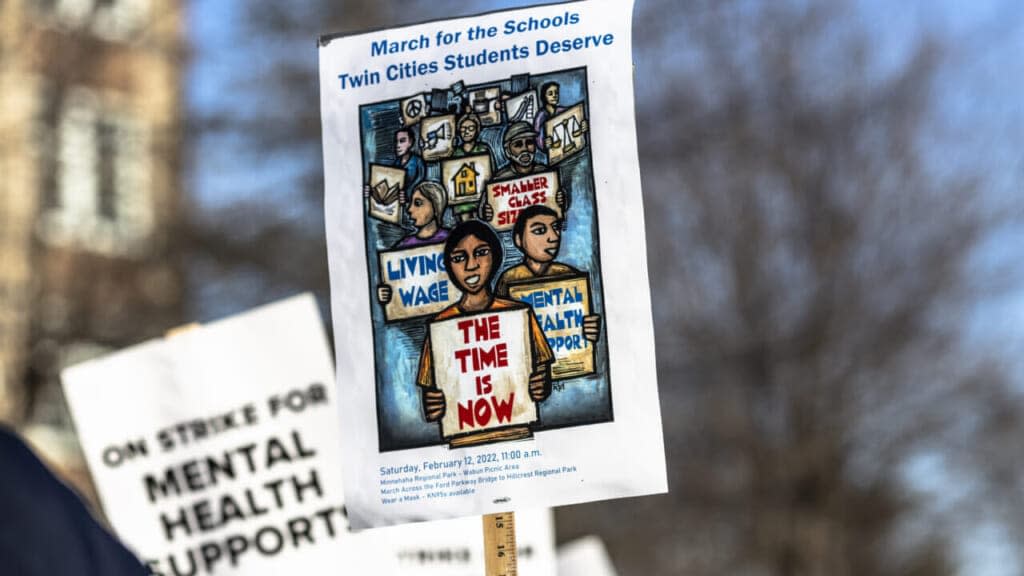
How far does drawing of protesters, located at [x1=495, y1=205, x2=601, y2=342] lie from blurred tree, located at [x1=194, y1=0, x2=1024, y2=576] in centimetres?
1109

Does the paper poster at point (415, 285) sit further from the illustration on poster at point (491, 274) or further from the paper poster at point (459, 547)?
the paper poster at point (459, 547)

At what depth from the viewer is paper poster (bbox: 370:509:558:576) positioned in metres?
5.03

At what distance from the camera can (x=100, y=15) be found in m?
12.8

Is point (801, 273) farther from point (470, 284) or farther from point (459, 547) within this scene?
point (470, 284)

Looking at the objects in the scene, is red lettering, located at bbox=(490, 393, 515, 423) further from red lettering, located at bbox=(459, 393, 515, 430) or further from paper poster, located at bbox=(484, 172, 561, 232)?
paper poster, located at bbox=(484, 172, 561, 232)

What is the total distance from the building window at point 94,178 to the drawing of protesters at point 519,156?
30.7 ft

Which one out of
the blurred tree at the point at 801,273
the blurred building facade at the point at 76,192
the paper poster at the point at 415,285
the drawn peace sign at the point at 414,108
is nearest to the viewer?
the paper poster at the point at 415,285

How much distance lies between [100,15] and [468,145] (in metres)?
10.5

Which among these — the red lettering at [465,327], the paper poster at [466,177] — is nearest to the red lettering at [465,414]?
the red lettering at [465,327]

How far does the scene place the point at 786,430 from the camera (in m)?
14.9

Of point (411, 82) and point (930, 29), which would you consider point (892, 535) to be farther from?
point (411, 82)

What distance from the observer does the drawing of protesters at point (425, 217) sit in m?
2.91

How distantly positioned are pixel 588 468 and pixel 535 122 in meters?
0.64

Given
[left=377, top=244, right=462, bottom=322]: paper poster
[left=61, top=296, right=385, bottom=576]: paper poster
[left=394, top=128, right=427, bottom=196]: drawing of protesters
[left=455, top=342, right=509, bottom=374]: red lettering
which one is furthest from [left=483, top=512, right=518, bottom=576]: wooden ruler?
[left=61, top=296, right=385, bottom=576]: paper poster
